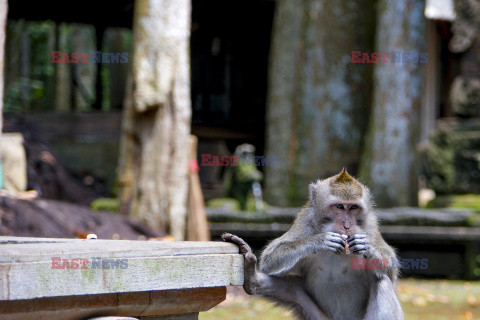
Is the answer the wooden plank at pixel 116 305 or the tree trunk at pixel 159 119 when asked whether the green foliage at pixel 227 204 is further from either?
the wooden plank at pixel 116 305

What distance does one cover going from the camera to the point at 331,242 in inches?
149

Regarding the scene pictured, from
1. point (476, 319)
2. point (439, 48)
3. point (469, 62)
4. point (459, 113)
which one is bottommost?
point (476, 319)

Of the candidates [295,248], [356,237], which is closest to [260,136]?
[295,248]

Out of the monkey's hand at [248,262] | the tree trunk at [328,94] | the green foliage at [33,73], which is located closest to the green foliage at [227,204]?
the tree trunk at [328,94]

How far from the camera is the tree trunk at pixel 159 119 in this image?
7.65m

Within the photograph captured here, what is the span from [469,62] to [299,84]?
239cm

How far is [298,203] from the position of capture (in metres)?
10.4

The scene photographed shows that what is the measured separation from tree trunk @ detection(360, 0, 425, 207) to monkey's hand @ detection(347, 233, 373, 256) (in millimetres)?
6073

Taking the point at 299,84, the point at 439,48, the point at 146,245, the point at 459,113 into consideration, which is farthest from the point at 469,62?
the point at 439,48

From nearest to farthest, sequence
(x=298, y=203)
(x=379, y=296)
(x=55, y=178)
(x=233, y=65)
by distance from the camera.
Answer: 1. (x=379, y=296)
2. (x=298, y=203)
3. (x=55, y=178)
4. (x=233, y=65)

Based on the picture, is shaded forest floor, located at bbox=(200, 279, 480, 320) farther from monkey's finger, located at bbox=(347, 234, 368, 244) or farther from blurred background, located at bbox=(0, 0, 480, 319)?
monkey's finger, located at bbox=(347, 234, 368, 244)

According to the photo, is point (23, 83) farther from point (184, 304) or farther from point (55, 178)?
point (184, 304)

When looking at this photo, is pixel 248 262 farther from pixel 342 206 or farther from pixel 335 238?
pixel 342 206

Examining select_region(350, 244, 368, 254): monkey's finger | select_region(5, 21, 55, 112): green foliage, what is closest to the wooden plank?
select_region(350, 244, 368, 254): monkey's finger
